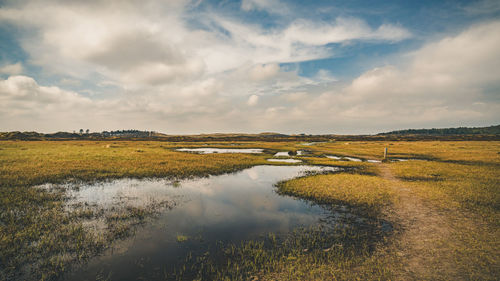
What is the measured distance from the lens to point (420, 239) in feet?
33.9

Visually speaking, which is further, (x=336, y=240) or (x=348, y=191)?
(x=348, y=191)

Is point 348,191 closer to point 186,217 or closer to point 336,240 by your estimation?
point 336,240

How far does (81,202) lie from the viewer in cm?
1553

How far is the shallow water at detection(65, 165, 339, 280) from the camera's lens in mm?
8484

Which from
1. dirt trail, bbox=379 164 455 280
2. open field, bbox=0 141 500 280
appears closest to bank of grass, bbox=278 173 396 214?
open field, bbox=0 141 500 280

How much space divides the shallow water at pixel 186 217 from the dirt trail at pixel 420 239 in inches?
165

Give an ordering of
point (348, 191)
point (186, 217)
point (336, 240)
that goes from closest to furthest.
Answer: point (336, 240) < point (186, 217) < point (348, 191)

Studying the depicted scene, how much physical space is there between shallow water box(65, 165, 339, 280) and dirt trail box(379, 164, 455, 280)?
13.8 ft

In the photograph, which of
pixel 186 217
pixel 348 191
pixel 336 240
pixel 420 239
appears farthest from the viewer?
pixel 348 191

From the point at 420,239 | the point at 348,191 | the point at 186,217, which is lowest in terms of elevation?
the point at 186,217

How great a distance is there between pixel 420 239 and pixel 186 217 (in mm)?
12896

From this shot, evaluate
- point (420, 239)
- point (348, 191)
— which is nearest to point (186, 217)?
point (420, 239)

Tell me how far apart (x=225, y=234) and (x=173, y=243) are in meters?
2.64

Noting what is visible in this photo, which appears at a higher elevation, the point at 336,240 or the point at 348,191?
the point at 348,191
